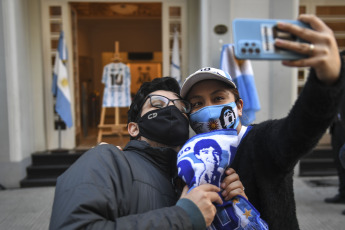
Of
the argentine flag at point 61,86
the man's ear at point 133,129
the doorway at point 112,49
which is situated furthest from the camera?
the doorway at point 112,49

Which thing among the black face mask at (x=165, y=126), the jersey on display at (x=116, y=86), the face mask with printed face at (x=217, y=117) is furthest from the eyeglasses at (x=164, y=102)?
the jersey on display at (x=116, y=86)

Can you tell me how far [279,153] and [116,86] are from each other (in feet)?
18.3

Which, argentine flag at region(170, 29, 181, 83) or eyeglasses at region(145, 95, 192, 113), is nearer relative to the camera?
eyeglasses at region(145, 95, 192, 113)

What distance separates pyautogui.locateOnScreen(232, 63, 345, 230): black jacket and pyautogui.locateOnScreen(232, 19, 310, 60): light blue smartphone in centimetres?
18

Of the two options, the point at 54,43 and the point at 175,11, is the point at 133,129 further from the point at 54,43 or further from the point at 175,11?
the point at 54,43

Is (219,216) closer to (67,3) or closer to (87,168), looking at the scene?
(87,168)

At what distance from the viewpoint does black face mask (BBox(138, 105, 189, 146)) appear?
1536mm

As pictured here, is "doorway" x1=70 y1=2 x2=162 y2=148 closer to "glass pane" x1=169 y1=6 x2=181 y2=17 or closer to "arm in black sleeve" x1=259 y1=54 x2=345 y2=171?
"glass pane" x1=169 y1=6 x2=181 y2=17

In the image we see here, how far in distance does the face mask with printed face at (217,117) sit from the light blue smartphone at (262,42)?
51 centimetres

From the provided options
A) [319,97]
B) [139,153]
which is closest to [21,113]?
[139,153]

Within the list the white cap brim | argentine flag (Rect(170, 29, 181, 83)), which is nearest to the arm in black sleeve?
the white cap brim

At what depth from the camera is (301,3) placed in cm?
654

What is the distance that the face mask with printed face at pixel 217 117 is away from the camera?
4.68ft

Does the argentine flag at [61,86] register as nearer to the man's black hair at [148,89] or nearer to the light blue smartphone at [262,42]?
the man's black hair at [148,89]
